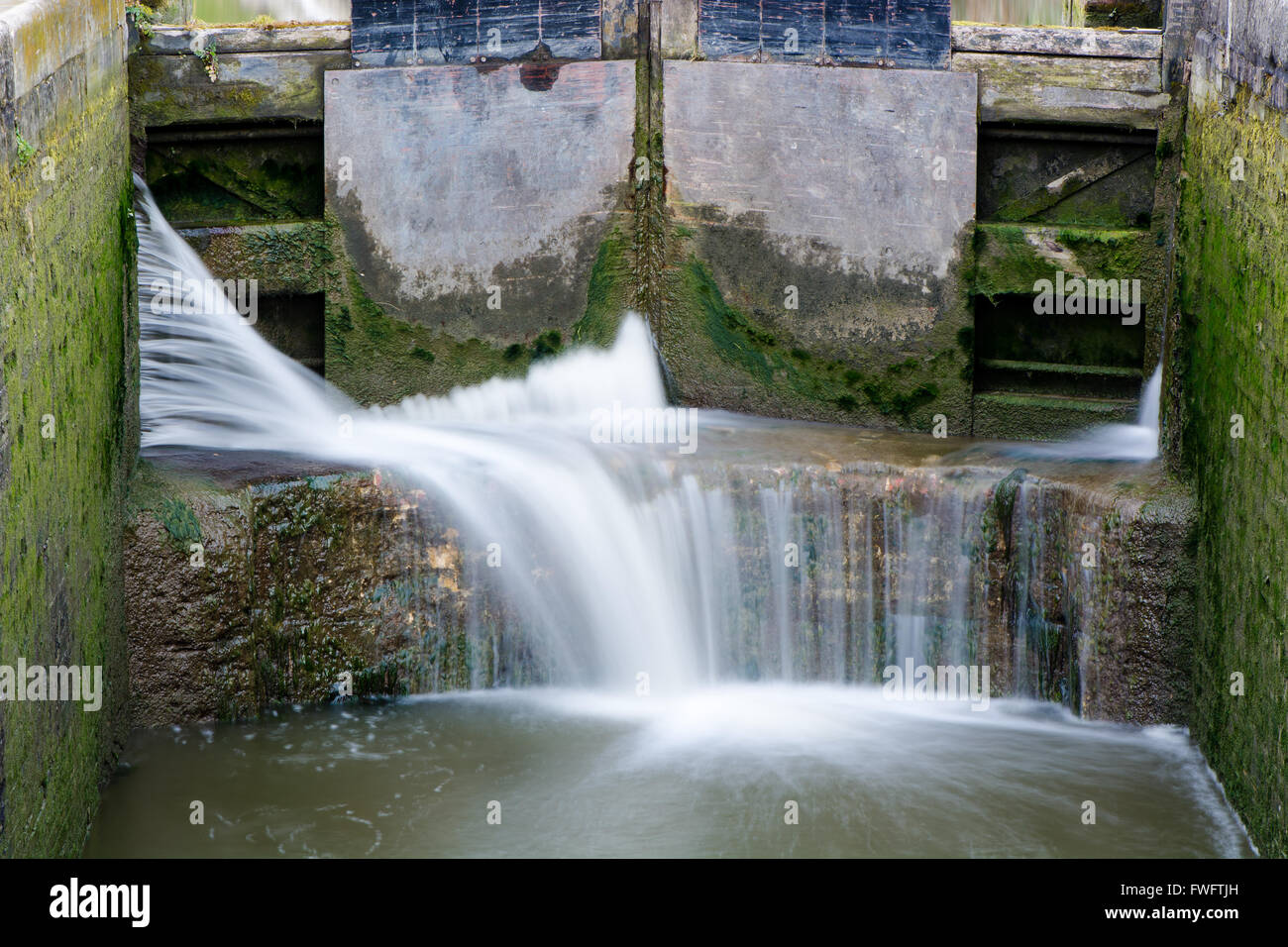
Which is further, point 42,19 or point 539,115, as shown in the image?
point 539,115

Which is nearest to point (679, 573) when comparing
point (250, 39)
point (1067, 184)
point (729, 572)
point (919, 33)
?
point (729, 572)

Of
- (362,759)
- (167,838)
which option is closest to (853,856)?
(362,759)

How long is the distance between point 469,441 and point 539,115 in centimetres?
194

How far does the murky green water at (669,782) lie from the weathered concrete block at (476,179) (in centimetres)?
252

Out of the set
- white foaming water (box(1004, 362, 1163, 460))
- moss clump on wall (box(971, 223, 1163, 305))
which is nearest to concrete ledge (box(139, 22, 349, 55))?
moss clump on wall (box(971, 223, 1163, 305))

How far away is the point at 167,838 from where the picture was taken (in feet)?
19.0

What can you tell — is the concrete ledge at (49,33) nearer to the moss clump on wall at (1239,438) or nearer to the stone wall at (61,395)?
the stone wall at (61,395)

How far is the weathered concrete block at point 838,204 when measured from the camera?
8312 millimetres

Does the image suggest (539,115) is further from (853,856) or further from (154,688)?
(853,856)

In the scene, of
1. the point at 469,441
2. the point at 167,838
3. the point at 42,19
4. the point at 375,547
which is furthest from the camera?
the point at 469,441

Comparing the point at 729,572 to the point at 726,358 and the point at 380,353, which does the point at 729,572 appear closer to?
the point at 726,358

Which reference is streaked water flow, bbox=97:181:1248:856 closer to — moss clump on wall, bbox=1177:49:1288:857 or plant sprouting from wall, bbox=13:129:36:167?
moss clump on wall, bbox=1177:49:1288:857

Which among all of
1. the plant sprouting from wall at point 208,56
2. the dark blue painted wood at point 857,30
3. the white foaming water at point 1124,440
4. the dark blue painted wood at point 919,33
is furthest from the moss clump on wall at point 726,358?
the plant sprouting from wall at point 208,56

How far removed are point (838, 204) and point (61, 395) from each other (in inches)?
171
